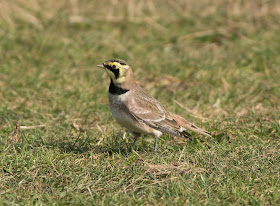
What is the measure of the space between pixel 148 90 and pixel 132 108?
2784 mm

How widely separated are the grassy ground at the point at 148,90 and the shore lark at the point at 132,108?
30 cm

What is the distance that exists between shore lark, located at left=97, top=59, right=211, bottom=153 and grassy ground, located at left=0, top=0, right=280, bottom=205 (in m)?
0.30

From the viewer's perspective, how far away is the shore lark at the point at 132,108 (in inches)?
228

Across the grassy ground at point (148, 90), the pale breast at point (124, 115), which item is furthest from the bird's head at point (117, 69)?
the grassy ground at point (148, 90)

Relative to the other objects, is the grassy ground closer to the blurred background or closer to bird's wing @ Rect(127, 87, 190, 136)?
the blurred background

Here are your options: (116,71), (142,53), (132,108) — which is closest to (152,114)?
(132,108)

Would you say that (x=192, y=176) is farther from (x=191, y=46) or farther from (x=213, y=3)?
(x=213, y=3)

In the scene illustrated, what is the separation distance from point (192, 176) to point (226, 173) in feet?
1.20

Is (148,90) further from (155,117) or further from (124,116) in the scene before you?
(124,116)

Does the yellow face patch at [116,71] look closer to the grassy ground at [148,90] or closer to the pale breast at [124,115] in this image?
the pale breast at [124,115]

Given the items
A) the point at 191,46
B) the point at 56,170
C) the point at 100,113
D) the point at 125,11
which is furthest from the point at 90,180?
the point at 125,11

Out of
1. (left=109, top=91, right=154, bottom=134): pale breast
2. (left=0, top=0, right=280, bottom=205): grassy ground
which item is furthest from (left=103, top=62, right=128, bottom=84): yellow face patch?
(left=0, top=0, right=280, bottom=205): grassy ground

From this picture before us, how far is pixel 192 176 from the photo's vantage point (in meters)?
5.03

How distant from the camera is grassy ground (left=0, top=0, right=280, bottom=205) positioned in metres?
4.89
